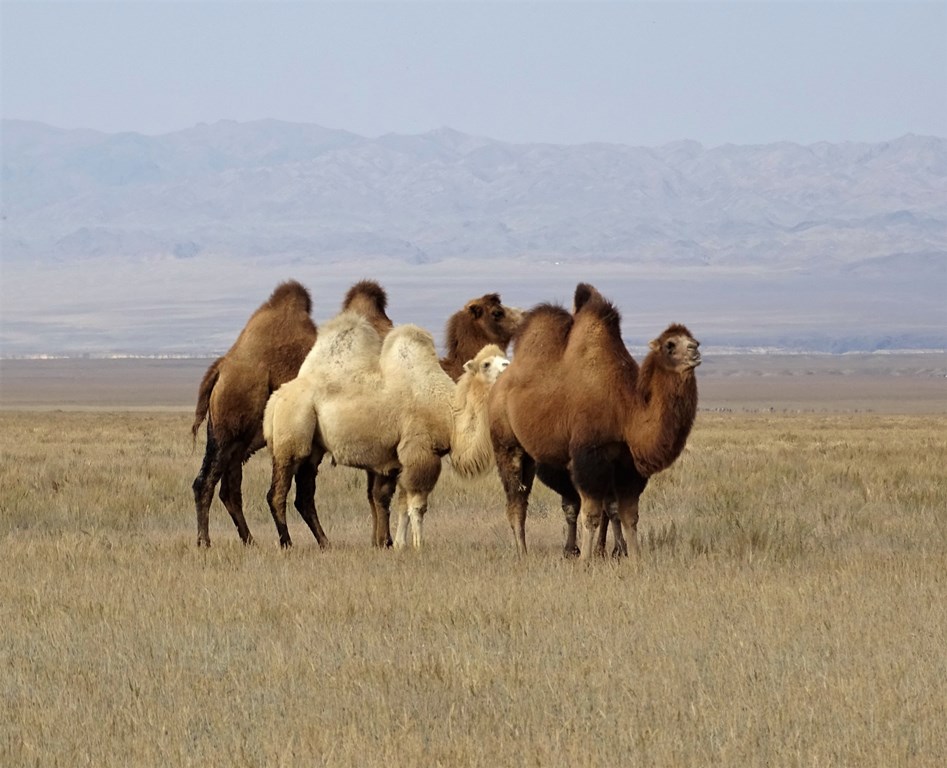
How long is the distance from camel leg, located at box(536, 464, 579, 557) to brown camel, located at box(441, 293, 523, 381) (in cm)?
156

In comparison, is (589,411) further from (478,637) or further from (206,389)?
(206,389)

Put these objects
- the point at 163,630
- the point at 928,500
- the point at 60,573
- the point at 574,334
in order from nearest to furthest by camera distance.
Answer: the point at 163,630
the point at 60,573
the point at 574,334
the point at 928,500

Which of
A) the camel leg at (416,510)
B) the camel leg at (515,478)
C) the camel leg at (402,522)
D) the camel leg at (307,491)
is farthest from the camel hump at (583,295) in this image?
the camel leg at (307,491)

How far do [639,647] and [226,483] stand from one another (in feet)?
20.1

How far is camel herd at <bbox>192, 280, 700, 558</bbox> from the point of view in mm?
11461

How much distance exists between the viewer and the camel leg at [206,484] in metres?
13.3

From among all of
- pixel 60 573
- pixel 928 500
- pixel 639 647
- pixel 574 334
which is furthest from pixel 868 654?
pixel 928 500

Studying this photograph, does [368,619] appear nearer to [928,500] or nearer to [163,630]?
[163,630]

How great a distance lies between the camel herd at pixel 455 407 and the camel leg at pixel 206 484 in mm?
14

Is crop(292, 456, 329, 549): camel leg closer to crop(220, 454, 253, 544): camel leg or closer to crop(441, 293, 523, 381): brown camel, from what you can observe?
crop(220, 454, 253, 544): camel leg

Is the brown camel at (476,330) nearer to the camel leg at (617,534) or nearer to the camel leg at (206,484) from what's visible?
the camel leg at (206,484)

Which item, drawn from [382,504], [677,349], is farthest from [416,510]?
[677,349]

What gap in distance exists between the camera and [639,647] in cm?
820

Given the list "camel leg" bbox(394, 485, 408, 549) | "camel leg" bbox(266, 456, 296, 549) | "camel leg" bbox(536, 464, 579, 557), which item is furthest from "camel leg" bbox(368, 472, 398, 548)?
"camel leg" bbox(536, 464, 579, 557)
